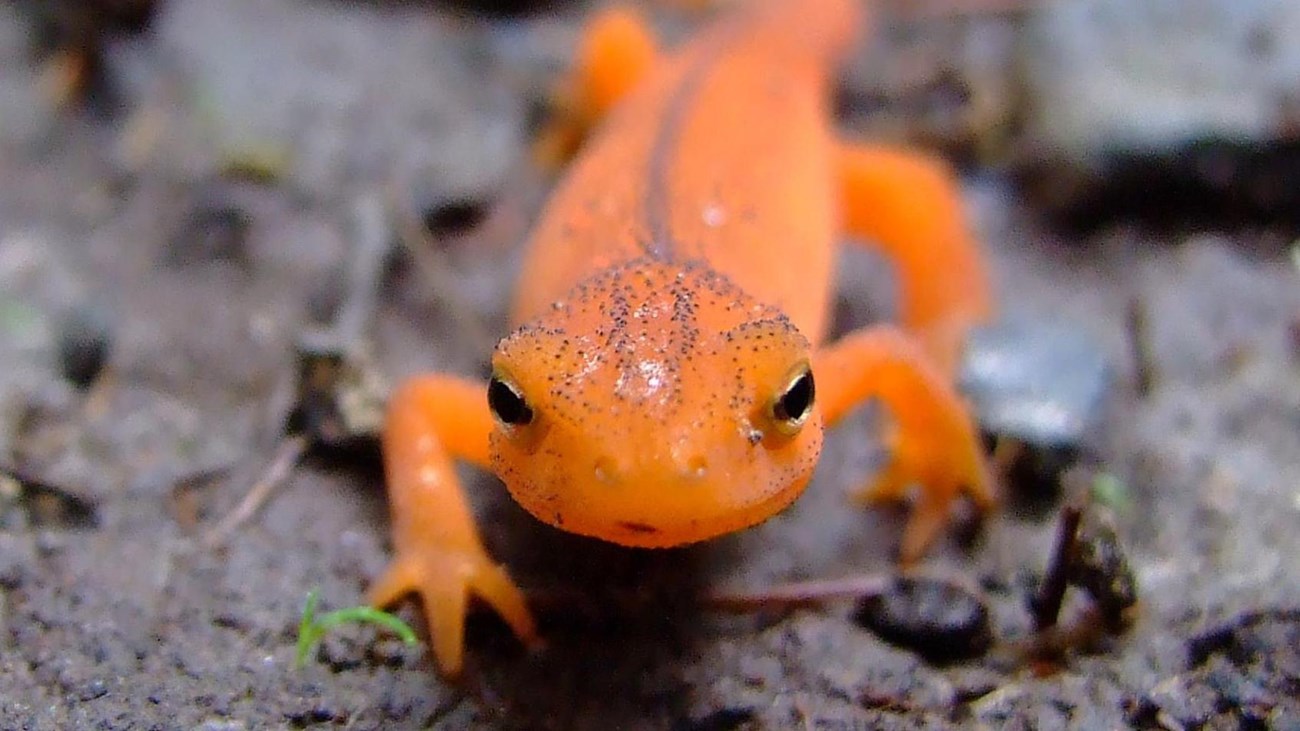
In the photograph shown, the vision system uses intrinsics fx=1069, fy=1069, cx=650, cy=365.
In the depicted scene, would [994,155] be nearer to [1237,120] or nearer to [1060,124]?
[1060,124]

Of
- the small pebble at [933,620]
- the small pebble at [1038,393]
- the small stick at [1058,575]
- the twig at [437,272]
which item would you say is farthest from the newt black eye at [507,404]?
the small pebble at [1038,393]

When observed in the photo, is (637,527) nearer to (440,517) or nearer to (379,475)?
(440,517)

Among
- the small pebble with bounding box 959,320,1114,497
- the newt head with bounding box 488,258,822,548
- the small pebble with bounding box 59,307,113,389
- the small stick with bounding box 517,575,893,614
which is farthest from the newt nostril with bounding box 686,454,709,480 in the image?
the small pebble with bounding box 59,307,113,389

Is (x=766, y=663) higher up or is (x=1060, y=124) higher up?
(x=1060, y=124)

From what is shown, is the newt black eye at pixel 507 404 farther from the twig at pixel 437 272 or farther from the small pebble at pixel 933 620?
the twig at pixel 437 272

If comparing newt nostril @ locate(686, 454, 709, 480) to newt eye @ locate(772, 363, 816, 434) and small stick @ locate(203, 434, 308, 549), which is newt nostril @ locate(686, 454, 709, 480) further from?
small stick @ locate(203, 434, 308, 549)

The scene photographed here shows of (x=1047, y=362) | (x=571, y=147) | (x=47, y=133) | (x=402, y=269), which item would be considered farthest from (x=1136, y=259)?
(x=47, y=133)

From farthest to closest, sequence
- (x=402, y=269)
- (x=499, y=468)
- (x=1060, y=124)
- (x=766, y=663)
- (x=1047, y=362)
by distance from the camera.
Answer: (x=1060, y=124)
(x=402, y=269)
(x=1047, y=362)
(x=766, y=663)
(x=499, y=468)
